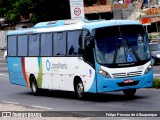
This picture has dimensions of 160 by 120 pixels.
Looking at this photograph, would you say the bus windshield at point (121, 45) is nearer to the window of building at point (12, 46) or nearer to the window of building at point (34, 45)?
the window of building at point (34, 45)

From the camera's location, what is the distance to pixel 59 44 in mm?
21375

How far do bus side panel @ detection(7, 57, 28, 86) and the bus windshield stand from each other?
6.72 meters

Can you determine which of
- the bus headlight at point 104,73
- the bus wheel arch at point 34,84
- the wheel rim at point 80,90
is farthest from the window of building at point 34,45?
the bus headlight at point 104,73

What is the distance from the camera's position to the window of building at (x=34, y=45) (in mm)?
23234

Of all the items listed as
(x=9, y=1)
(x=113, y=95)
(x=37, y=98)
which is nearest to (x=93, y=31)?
(x=113, y=95)

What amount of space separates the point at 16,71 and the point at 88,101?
6580mm

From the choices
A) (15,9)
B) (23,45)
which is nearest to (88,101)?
(23,45)

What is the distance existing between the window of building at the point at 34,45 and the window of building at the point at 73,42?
2.78 metres

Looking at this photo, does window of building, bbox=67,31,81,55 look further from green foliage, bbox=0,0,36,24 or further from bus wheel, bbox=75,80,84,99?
green foliage, bbox=0,0,36,24

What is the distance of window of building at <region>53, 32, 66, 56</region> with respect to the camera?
69.2 feet

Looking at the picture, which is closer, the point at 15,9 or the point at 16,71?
the point at 16,71

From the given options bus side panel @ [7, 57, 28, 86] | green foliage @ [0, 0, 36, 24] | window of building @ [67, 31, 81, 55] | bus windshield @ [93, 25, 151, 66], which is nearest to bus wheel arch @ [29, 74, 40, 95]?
bus side panel @ [7, 57, 28, 86]

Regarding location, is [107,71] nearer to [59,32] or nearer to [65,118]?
[59,32]

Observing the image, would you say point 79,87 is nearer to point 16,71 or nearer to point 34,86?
point 34,86
